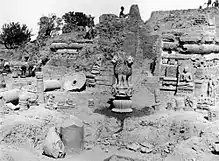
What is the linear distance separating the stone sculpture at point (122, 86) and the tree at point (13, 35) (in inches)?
781

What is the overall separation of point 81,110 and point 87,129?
50.3 inches

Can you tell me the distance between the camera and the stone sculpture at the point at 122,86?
11781 millimetres

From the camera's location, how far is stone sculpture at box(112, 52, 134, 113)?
1178cm

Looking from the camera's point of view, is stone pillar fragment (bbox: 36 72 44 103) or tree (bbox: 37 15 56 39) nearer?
stone pillar fragment (bbox: 36 72 44 103)

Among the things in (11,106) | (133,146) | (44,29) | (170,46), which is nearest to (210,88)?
(170,46)

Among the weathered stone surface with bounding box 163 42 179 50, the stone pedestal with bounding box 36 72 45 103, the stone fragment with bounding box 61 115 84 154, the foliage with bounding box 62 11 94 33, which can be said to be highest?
the foliage with bounding box 62 11 94 33

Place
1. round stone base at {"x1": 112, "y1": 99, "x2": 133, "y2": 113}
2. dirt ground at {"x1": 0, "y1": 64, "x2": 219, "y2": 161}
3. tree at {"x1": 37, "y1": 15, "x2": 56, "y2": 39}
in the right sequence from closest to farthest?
1. dirt ground at {"x1": 0, "y1": 64, "x2": 219, "y2": 161}
2. round stone base at {"x1": 112, "y1": 99, "x2": 133, "y2": 113}
3. tree at {"x1": 37, "y1": 15, "x2": 56, "y2": 39}

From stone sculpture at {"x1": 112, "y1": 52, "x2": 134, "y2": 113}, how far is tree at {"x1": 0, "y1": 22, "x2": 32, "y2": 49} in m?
19.8

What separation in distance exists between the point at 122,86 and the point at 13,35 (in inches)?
850

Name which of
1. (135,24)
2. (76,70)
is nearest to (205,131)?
(135,24)

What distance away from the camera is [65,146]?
382 inches

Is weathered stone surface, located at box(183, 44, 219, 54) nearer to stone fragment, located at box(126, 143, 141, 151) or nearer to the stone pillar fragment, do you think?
stone fragment, located at box(126, 143, 141, 151)

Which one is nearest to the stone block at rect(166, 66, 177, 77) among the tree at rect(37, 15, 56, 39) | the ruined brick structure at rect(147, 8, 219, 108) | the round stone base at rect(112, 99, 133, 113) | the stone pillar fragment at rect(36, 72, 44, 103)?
the ruined brick structure at rect(147, 8, 219, 108)

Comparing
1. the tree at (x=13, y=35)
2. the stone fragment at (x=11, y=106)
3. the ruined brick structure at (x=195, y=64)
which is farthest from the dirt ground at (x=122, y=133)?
the tree at (x=13, y=35)
